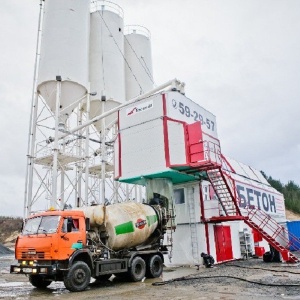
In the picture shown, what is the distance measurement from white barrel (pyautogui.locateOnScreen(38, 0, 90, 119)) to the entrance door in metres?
13.6

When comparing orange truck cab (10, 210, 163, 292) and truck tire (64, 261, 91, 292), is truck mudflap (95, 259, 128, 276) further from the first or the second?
truck tire (64, 261, 91, 292)

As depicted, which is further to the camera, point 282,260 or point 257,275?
point 282,260

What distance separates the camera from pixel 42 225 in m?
12.1

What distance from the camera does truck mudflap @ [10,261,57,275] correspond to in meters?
11.2

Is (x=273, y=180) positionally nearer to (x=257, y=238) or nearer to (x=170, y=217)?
(x=257, y=238)

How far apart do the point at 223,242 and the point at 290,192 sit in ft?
180

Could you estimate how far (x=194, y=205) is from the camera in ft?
66.4

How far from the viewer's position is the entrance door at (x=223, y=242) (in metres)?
20.5

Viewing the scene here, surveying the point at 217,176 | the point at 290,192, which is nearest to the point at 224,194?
the point at 217,176

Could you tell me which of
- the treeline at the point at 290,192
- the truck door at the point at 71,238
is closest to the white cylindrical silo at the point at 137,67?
the truck door at the point at 71,238

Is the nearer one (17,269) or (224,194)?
(17,269)

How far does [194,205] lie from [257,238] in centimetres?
704

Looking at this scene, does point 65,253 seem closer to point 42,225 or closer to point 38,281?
point 42,225

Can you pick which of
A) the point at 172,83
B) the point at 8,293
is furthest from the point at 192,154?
the point at 8,293
